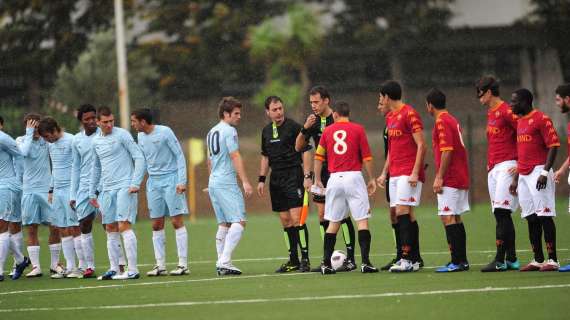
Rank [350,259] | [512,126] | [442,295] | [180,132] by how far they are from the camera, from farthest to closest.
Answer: [180,132] → [350,259] → [512,126] → [442,295]

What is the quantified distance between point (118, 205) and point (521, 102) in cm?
525

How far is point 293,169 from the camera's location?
48.0ft

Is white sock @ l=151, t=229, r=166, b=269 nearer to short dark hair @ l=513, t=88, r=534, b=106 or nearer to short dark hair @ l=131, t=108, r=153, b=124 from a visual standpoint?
short dark hair @ l=131, t=108, r=153, b=124

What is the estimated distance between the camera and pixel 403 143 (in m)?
13.4

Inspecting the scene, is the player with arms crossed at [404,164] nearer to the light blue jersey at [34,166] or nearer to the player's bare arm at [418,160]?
the player's bare arm at [418,160]

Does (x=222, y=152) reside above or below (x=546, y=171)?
above

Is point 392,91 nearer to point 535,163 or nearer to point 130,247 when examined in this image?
point 535,163

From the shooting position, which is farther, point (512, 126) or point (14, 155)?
point (14, 155)

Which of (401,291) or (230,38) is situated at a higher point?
(230,38)

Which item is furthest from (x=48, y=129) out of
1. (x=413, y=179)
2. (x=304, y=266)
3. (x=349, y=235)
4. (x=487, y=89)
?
(x=487, y=89)

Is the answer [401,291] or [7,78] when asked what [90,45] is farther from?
[401,291]

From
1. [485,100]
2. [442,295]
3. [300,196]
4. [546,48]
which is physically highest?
[546,48]

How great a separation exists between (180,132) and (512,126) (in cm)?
2039

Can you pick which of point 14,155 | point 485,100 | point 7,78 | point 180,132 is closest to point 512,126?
point 485,100
